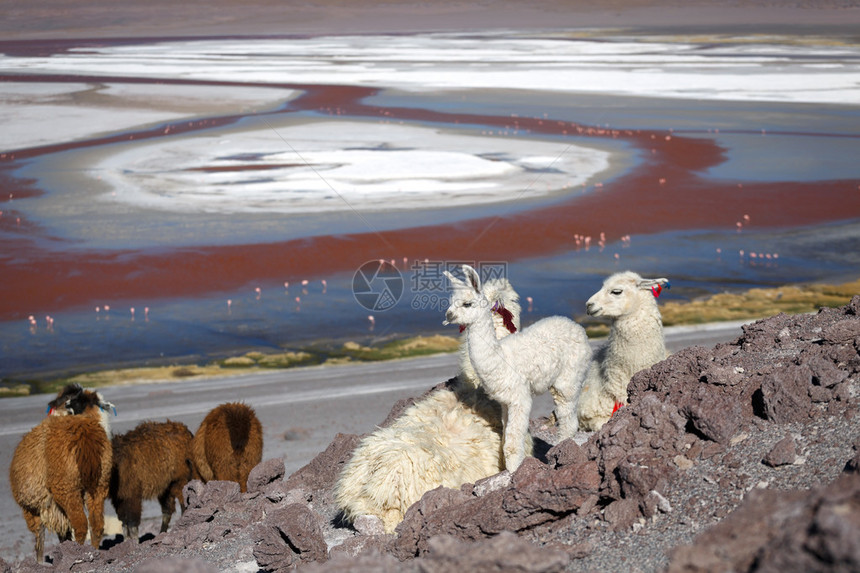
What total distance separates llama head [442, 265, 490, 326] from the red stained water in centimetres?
1356

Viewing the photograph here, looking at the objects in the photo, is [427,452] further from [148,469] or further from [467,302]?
[148,469]

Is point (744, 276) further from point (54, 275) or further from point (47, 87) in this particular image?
point (47, 87)

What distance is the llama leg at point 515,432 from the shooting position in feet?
18.0

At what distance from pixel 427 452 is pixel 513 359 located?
2.65 feet

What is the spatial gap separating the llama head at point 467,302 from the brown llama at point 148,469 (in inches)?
141

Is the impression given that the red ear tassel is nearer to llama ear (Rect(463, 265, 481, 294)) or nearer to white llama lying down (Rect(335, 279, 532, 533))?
white llama lying down (Rect(335, 279, 532, 533))

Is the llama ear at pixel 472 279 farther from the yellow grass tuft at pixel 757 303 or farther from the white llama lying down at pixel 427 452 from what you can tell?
the yellow grass tuft at pixel 757 303

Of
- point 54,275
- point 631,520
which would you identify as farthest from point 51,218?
point 631,520

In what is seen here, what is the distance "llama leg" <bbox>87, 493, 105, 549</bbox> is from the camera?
7004mm

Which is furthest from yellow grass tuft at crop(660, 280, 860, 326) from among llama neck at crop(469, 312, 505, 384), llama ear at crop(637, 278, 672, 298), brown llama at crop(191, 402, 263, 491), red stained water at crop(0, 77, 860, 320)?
llama neck at crop(469, 312, 505, 384)

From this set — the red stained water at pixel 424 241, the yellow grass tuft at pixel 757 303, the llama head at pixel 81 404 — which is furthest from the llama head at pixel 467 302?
the red stained water at pixel 424 241

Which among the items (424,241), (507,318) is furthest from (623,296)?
(424,241)

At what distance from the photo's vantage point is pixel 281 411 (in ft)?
38.2

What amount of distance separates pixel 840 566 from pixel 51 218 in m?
23.0
